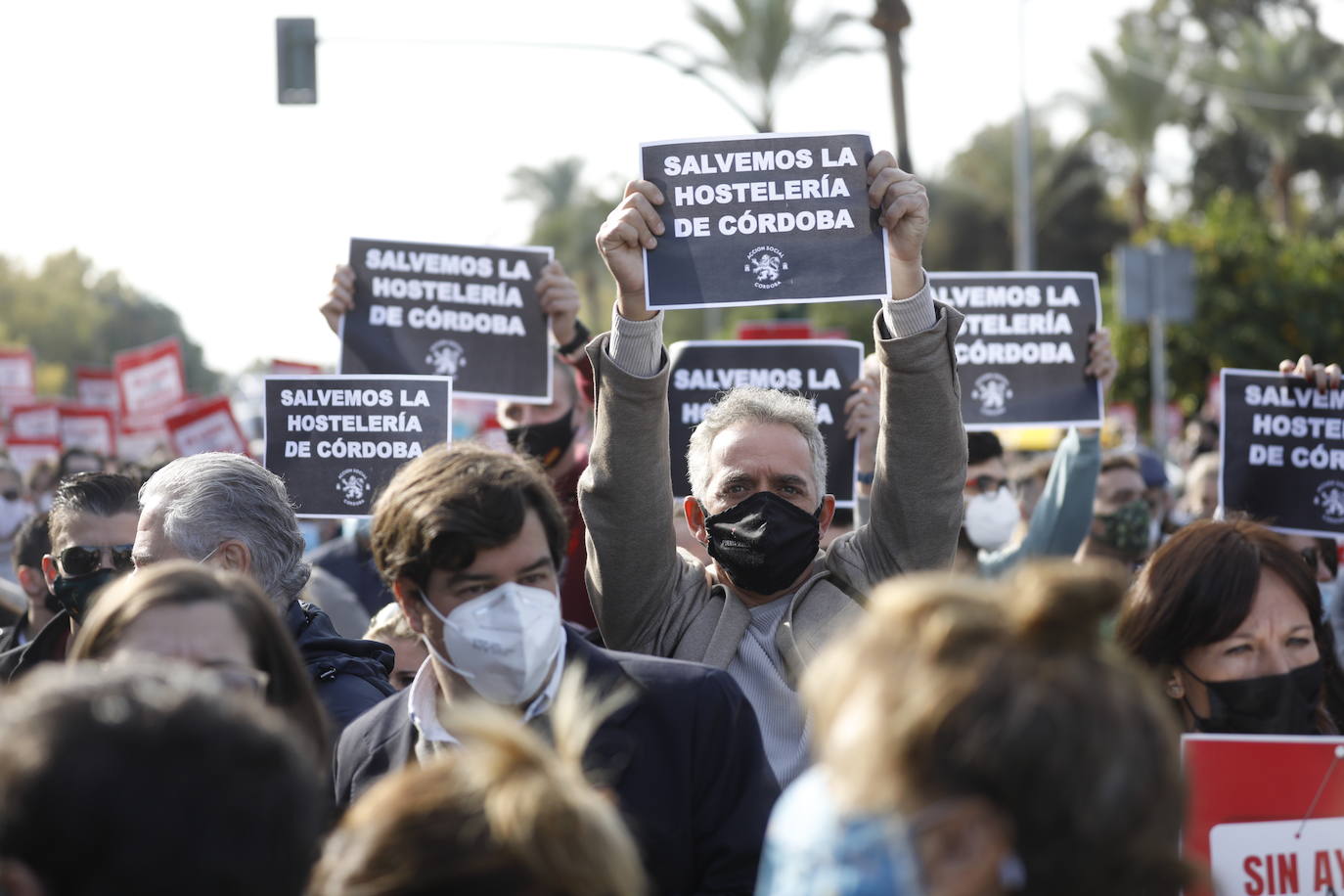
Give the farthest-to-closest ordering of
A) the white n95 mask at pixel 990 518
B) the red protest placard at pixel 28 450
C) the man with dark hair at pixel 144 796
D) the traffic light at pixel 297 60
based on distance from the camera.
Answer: the red protest placard at pixel 28 450 → the traffic light at pixel 297 60 → the white n95 mask at pixel 990 518 → the man with dark hair at pixel 144 796

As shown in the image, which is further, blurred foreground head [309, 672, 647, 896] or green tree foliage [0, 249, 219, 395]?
green tree foliage [0, 249, 219, 395]

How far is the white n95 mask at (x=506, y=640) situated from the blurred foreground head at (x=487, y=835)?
3.47 feet

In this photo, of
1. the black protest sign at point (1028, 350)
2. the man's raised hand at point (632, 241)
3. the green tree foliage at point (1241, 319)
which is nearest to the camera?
the man's raised hand at point (632, 241)

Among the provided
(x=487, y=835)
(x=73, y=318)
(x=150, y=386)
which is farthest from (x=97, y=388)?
(x=73, y=318)

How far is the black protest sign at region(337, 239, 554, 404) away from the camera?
6.33 meters

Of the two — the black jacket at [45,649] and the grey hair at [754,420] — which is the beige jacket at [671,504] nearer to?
the grey hair at [754,420]

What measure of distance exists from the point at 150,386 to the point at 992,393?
10221mm

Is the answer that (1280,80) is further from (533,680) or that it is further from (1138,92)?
(533,680)

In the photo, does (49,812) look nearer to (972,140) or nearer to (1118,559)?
(1118,559)

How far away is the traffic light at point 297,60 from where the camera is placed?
43.8 ft

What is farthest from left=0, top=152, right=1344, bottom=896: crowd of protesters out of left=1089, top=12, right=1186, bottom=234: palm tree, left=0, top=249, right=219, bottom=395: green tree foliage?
left=0, top=249, right=219, bottom=395: green tree foliage

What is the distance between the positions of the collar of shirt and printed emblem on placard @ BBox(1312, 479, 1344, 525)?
3701mm

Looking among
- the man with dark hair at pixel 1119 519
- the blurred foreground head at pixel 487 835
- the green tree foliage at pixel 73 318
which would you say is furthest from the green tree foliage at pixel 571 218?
the blurred foreground head at pixel 487 835

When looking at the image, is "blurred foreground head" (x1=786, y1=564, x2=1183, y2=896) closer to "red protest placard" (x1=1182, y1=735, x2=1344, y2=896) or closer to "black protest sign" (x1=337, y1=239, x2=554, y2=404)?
"red protest placard" (x1=1182, y1=735, x2=1344, y2=896)
